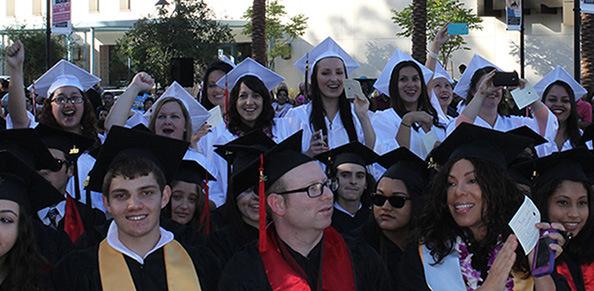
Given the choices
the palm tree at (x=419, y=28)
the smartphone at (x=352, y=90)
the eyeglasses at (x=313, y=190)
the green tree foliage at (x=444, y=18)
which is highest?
the green tree foliage at (x=444, y=18)

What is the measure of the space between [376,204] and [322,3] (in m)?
34.0

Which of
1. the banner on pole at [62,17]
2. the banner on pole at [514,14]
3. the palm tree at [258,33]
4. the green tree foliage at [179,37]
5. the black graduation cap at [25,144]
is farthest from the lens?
the green tree foliage at [179,37]

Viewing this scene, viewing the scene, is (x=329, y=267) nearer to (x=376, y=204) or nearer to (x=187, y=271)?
(x=187, y=271)

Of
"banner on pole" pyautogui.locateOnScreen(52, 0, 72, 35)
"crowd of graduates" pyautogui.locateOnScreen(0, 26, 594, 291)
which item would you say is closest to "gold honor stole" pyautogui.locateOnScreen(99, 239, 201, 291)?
"crowd of graduates" pyautogui.locateOnScreen(0, 26, 594, 291)

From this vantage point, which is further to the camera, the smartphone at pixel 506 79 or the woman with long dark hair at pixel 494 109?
the woman with long dark hair at pixel 494 109

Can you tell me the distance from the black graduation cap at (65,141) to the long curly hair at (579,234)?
10.7 ft

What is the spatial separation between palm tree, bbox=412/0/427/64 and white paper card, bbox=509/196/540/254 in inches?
785

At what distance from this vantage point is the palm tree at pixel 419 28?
77.4ft

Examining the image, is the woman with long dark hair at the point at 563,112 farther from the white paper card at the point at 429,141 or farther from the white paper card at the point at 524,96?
the white paper card at the point at 429,141

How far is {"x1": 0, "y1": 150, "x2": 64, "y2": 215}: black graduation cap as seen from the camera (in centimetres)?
430

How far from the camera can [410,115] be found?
6.67 meters

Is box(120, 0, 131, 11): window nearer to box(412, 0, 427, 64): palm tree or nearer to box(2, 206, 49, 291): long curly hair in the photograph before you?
box(412, 0, 427, 64): palm tree

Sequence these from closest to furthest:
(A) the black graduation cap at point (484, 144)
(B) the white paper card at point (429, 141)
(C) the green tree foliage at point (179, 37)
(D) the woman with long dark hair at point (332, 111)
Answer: (A) the black graduation cap at point (484, 144) → (B) the white paper card at point (429, 141) → (D) the woman with long dark hair at point (332, 111) → (C) the green tree foliage at point (179, 37)

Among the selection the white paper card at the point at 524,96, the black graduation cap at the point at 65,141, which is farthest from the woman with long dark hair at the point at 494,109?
the black graduation cap at the point at 65,141
